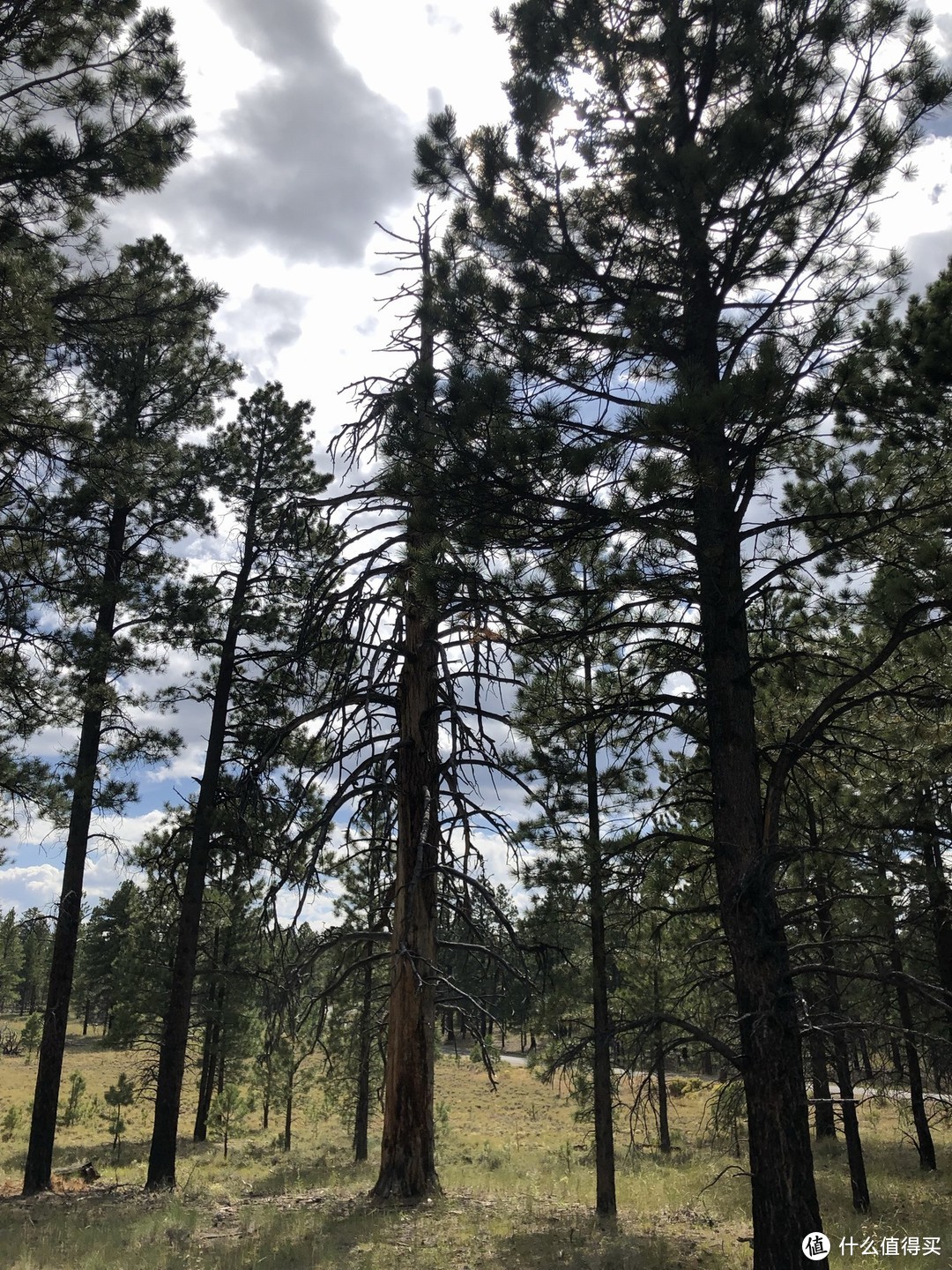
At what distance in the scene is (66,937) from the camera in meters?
11.0

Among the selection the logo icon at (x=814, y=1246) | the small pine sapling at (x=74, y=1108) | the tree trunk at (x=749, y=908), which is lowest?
the small pine sapling at (x=74, y=1108)

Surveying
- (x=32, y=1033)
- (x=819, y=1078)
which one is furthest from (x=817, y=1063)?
(x=32, y=1033)

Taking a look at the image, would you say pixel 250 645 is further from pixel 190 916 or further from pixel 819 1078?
pixel 819 1078

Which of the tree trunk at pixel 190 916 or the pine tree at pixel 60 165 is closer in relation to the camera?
the pine tree at pixel 60 165

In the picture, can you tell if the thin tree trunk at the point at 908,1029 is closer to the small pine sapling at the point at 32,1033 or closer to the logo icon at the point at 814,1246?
the logo icon at the point at 814,1246

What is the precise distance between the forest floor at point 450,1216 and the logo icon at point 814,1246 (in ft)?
2.29

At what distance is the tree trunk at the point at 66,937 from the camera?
34.0ft

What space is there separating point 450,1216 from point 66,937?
6463 millimetres

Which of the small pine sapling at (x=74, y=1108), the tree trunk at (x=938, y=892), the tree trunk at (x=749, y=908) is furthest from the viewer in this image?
the small pine sapling at (x=74, y=1108)

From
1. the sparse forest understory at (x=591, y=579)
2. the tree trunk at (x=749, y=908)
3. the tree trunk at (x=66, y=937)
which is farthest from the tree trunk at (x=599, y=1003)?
the tree trunk at (x=66, y=937)

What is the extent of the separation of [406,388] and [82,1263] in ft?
26.3

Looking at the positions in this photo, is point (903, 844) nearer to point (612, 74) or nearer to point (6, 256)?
point (612, 74)

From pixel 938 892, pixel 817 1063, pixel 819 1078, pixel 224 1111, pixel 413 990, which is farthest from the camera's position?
pixel 224 1111

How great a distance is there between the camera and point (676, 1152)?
23891mm
